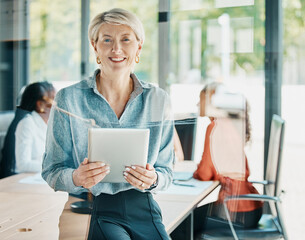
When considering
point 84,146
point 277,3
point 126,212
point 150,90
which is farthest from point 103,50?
point 277,3

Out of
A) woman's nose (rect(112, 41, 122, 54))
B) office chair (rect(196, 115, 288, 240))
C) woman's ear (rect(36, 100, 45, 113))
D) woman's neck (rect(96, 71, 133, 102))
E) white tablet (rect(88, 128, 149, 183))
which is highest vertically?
woman's nose (rect(112, 41, 122, 54))

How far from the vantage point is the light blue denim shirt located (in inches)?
70.2

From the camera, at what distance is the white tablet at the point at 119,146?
158cm

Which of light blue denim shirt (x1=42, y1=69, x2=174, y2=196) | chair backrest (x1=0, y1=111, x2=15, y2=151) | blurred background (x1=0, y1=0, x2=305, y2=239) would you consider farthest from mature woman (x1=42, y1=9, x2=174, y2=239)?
chair backrest (x1=0, y1=111, x2=15, y2=151)

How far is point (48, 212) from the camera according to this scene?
1.95 meters

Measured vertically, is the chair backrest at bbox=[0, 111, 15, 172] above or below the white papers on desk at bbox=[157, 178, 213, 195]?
above

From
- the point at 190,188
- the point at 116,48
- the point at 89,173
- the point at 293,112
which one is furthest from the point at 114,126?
the point at 293,112

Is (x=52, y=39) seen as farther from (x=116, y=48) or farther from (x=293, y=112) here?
(x=293, y=112)

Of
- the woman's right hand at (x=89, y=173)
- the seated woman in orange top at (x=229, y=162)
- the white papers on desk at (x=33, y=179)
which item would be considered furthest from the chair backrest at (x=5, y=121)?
the seated woman in orange top at (x=229, y=162)

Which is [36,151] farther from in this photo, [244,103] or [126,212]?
[244,103]

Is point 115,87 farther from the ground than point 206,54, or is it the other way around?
point 206,54

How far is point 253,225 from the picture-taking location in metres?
2.27

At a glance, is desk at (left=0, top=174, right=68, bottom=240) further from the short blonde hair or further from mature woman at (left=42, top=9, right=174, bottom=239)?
the short blonde hair

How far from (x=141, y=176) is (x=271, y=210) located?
975 millimetres
